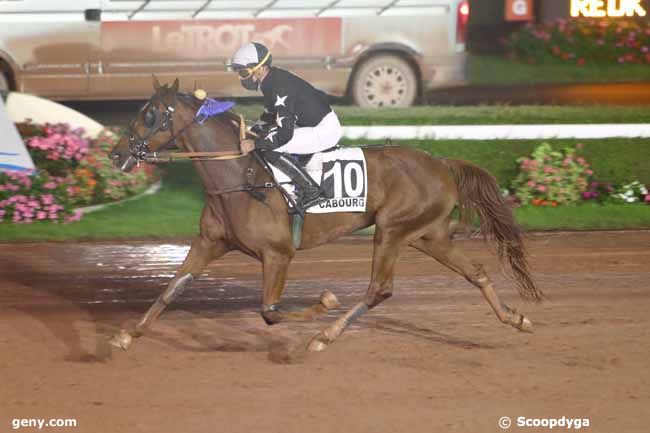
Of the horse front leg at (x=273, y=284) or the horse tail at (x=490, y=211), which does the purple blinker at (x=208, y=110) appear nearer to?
the horse front leg at (x=273, y=284)

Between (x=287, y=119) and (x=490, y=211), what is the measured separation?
5.08 feet

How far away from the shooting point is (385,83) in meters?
14.8

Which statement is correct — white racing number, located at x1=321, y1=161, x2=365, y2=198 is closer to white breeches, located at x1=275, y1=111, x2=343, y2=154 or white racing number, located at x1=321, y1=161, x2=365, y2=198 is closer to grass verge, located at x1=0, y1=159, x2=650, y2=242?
white breeches, located at x1=275, y1=111, x2=343, y2=154

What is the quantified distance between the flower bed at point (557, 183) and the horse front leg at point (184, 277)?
5079 millimetres

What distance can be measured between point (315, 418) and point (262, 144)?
5.76 ft

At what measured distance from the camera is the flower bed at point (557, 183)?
11.2 metres

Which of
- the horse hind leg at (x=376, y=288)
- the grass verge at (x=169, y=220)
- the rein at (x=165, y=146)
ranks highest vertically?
the rein at (x=165, y=146)

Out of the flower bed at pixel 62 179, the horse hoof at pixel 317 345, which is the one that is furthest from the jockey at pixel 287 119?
the flower bed at pixel 62 179

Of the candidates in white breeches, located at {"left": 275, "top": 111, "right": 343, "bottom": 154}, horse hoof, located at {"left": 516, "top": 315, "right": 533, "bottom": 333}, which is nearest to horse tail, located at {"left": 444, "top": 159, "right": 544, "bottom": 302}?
horse hoof, located at {"left": 516, "top": 315, "right": 533, "bottom": 333}

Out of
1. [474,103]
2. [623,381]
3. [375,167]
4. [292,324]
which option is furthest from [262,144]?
[474,103]

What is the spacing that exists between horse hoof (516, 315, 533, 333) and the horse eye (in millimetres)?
2592

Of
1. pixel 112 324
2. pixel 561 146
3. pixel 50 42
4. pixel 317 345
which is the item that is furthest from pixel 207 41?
pixel 317 345

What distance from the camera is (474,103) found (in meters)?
17.2

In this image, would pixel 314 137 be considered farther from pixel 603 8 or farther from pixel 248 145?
pixel 603 8
